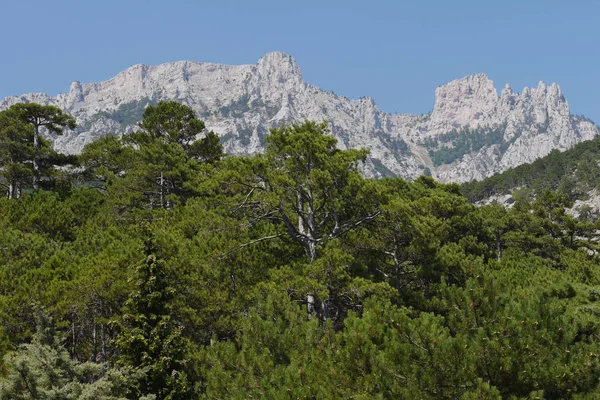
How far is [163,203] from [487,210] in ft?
96.6

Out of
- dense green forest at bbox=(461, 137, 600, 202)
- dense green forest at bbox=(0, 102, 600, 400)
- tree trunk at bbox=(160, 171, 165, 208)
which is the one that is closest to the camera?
dense green forest at bbox=(0, 102, 600, 400)

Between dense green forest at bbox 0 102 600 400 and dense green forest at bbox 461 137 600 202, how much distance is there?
3074 inches

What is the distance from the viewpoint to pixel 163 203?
30.0 meters

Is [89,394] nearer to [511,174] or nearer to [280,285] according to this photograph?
[280,285]

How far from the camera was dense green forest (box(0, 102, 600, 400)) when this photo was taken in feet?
25.1

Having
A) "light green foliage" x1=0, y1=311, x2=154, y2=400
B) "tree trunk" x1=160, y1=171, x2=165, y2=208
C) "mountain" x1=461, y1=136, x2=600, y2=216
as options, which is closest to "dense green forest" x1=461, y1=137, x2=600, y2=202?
"mountain" x1=461, y1=136, x2=600, y2=216

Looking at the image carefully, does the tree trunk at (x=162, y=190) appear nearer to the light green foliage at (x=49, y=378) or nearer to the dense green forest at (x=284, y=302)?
the dense green forest at (x=284, y=302)

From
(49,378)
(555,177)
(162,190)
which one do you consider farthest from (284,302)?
(555,177)

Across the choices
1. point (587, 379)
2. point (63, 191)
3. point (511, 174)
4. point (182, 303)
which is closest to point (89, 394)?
point (182, 303)

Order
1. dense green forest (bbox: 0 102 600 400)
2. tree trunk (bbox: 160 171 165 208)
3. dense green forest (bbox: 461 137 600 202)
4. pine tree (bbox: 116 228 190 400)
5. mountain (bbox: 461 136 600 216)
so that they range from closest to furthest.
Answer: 1. dense green forest (bbox: 0 102 600 400)
2. pine tree (bbox: 116 228 190 400)
3. tree trunk (bbox: 160 171 165 208)
4. mountain (bbox: 461 136 600 216)
5. dense green forest (bbox: 461 137 600 202)

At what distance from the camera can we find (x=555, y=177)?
3942 inches

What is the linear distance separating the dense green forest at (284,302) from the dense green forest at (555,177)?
7807cm

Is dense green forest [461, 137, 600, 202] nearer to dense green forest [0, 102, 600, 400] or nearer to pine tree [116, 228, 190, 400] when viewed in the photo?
dense green forest [0, 102, 600, 400]

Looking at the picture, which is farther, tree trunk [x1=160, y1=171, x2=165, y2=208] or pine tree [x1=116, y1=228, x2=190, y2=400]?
tree trunk [x1=160, y1=171, x2=165, y2=208]
